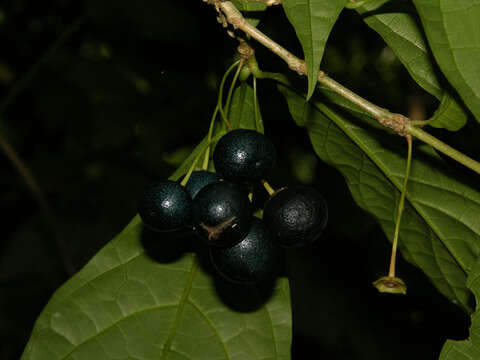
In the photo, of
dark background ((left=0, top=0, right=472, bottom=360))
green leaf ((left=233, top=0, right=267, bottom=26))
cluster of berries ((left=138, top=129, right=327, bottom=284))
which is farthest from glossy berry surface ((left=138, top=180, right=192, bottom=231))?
dark background ((left=0, top=0, right=472, bottom=360))

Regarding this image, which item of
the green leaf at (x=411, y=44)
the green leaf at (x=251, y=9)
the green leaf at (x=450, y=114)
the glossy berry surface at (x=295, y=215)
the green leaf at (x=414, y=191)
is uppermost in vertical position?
the green leaf at (x=251, y=9)

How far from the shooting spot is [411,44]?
1627mm

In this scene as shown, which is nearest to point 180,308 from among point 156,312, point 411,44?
point 156,312

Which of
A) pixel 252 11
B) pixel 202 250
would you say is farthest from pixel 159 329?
pixel 252 11

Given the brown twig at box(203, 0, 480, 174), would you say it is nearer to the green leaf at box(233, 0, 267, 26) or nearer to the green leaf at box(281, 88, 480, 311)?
the green leaf at box(233, 0, 267, 26)

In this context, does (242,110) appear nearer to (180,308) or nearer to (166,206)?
(166,206)

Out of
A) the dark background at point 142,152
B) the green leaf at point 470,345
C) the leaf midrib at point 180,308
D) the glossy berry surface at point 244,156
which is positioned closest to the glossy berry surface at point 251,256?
the glossy berry surface at point 244,156

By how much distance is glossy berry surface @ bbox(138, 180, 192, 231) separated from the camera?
1.51 m

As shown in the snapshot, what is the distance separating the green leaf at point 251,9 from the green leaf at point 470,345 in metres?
0.93

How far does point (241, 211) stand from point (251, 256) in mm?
131

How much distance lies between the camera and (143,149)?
3539mm

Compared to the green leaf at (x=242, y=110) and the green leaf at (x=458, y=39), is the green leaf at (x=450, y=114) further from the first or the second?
the green leaf at (x=242, y=110)

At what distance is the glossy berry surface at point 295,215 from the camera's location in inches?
59.1

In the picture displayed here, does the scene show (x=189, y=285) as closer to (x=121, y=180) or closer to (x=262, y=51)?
(x=262, y=51)
